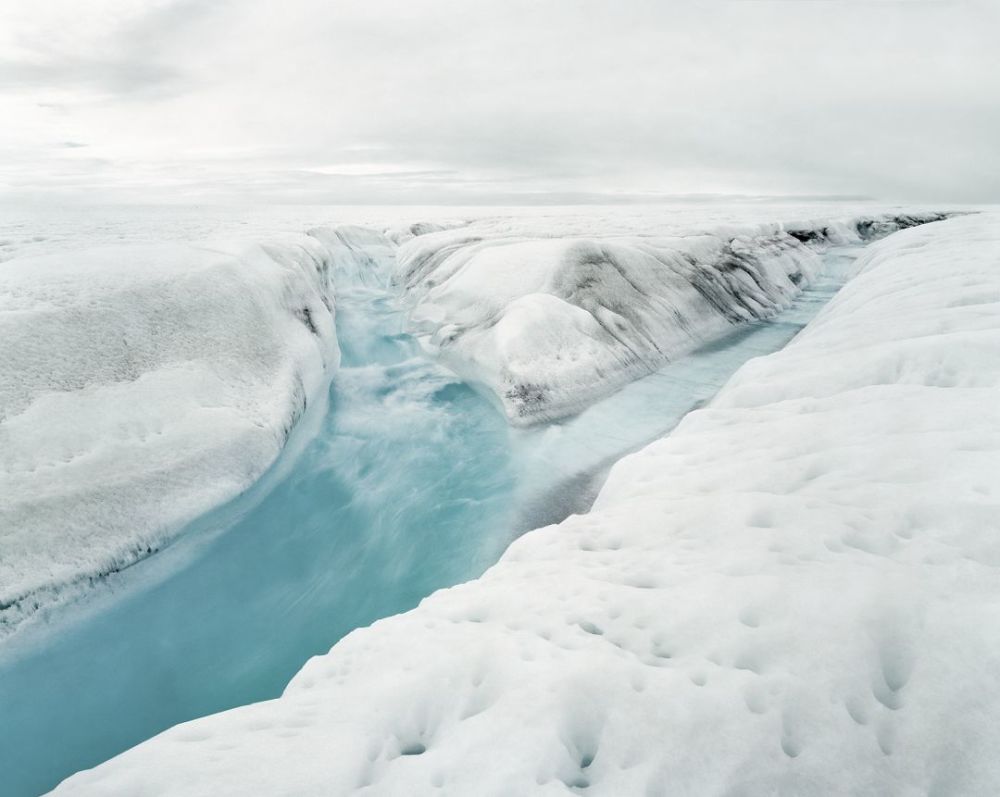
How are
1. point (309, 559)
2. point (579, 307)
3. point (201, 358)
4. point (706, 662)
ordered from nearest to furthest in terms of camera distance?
point (706, 662) < point (309, 559) < point (201, 358) < point (579, 307)

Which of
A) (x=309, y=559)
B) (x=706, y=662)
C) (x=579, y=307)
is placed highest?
(x=579, y=307)

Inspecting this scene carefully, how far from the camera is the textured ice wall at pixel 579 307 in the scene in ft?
34.4

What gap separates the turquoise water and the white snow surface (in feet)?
8.09

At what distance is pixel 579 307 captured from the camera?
12523mm

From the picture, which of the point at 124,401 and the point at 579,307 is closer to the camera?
the point at 124,401

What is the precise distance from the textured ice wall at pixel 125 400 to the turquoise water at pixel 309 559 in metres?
0.50

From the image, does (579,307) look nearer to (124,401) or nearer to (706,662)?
(124,401)

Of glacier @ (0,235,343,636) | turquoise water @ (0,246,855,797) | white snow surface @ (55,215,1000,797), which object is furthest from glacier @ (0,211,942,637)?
white snow surface @ (55,215,1000,797)

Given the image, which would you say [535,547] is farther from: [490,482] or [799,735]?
[490,482]

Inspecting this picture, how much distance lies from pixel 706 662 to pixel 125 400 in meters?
6.70

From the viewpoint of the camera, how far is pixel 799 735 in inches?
86.9

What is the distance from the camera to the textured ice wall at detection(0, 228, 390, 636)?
5.18 metres

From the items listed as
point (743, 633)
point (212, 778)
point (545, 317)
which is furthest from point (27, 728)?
point (545, 317)

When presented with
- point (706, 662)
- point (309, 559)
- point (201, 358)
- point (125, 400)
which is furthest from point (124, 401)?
point (706, 662)
